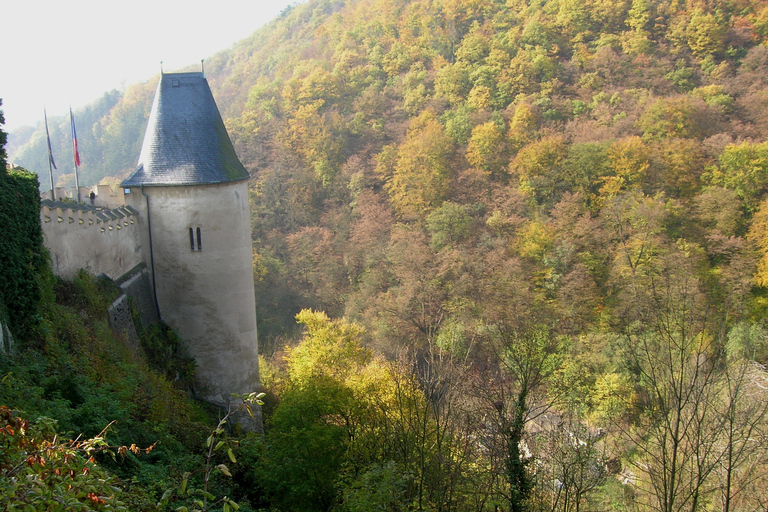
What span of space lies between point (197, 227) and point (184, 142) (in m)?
2.12

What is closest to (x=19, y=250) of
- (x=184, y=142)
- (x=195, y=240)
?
(x=195, y=240)

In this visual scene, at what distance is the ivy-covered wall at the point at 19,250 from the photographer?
8.91m

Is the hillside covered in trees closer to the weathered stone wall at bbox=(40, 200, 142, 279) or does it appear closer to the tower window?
the tower window

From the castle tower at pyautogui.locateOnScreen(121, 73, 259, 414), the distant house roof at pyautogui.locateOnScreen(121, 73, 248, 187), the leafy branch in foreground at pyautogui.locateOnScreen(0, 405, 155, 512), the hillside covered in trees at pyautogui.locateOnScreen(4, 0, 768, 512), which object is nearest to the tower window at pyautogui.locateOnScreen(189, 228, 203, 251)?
the castle tower at pyautogui.locateOnScreen(121, 73, 259, 414)

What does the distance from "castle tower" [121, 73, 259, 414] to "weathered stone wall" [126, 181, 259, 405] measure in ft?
0.08

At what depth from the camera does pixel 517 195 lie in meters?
33.2

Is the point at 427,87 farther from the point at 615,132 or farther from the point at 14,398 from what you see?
the point at 14,398

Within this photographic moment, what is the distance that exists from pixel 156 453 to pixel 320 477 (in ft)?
11.3

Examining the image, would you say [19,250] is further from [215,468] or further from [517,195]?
[517,195]

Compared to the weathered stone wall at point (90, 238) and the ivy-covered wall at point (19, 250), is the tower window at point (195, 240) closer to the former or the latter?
the weathered stone wall at point (90, 238)

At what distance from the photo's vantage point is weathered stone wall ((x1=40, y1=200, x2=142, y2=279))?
36.1ft

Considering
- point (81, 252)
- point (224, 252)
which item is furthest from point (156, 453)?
point (224, 252)

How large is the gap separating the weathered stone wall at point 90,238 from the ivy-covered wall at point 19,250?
2.58 feet

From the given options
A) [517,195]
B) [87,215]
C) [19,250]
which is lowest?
[517,195]
